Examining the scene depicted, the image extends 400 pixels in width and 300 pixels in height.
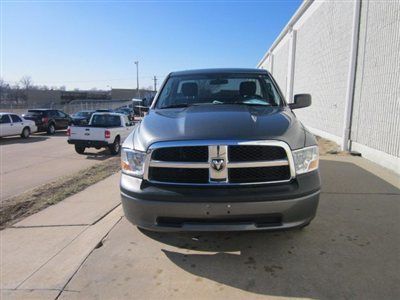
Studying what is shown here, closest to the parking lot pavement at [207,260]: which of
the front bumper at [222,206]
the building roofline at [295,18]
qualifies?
the front bumper at [222,206]

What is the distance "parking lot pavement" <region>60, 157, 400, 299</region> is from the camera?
303 cm

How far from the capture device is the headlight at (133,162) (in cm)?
330

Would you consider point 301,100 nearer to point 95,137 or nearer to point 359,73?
point 359,73

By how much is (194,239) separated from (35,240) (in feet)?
6.88

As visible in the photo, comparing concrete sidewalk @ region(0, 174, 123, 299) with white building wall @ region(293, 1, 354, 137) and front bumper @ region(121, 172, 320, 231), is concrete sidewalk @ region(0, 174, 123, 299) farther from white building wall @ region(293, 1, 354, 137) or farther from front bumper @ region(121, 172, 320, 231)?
white building wall @ region(293, 1, 354, 137)

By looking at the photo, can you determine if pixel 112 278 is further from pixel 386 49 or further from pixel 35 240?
pixel 386 49

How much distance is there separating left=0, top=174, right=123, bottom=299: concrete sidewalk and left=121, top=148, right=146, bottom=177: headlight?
45.3 inches

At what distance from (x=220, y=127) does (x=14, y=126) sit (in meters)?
20.4

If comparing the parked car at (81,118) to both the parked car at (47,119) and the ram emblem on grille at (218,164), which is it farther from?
the ram emblem on grille at (218,164)

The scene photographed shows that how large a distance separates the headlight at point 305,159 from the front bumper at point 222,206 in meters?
0.09

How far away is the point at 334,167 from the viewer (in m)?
7.87

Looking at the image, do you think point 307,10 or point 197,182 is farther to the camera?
point 307,10

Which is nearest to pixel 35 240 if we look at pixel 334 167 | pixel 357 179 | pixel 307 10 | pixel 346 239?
pixel 346 239

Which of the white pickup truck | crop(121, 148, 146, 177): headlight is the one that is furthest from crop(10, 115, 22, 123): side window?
crop(121, 148, 146, 177): headlight
